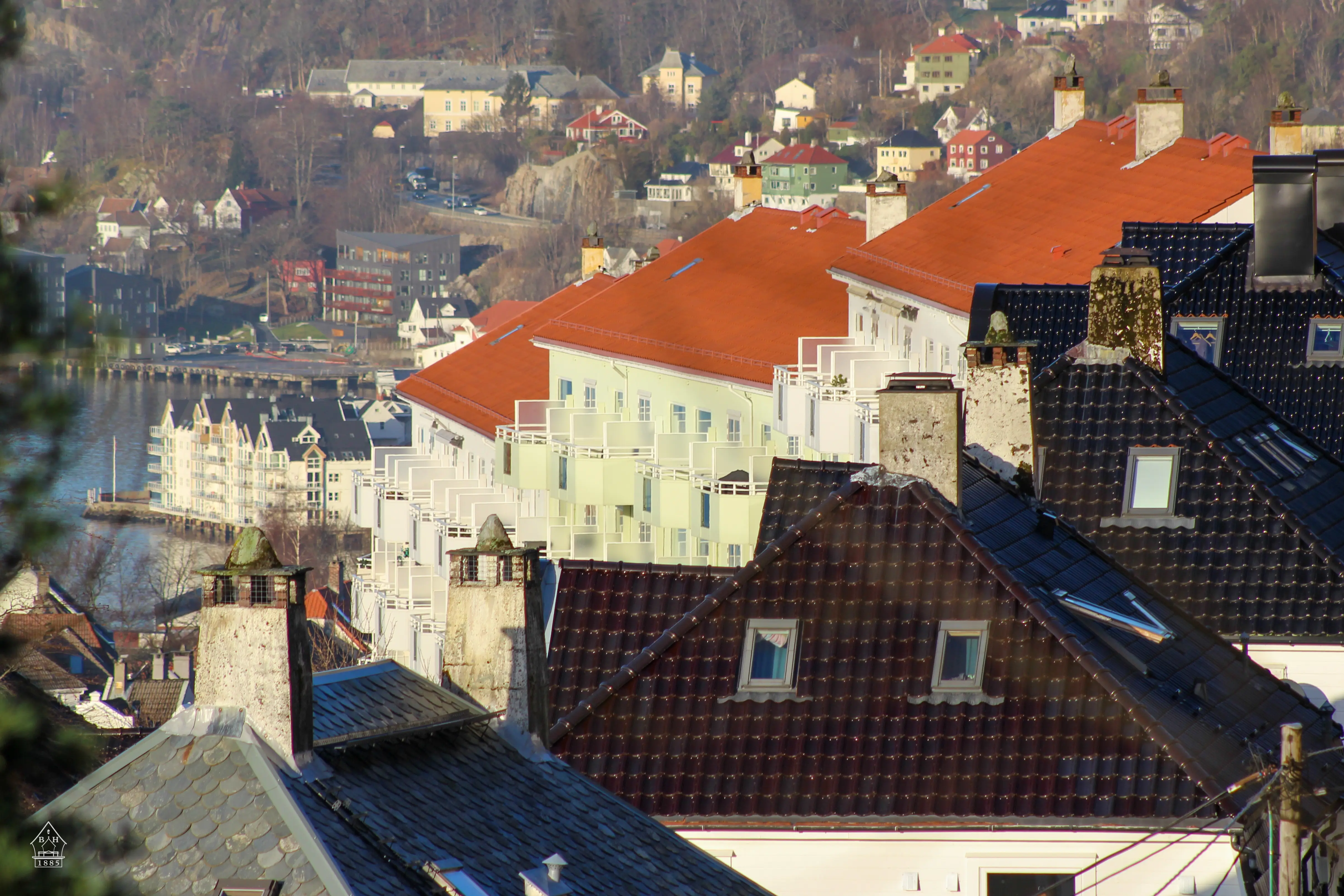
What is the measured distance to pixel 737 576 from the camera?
59.4 feet

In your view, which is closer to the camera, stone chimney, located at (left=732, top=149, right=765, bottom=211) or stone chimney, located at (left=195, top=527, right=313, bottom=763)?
stone chimney, located at (left=195, top=527, right=313, bottom=763)

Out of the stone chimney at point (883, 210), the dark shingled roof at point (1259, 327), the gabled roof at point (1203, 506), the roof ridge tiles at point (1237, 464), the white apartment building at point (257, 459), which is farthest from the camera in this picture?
the white apartment building at point (257, 459)

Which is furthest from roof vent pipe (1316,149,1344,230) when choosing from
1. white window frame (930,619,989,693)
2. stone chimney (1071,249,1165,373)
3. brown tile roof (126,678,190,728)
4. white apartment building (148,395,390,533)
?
white apartment building (148,395,390,533)

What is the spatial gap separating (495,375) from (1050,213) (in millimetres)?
19918

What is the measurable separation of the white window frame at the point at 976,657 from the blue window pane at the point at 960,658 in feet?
0.03

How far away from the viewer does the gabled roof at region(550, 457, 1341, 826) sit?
16891 millimetres

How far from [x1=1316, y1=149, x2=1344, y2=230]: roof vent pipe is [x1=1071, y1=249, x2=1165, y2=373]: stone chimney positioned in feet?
32.0

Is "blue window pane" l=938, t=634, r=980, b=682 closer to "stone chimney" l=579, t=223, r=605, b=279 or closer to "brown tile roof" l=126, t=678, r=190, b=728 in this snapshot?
"brown tile roof" l=126, t=678, r=190, b=728

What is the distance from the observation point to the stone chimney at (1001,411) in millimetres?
21844

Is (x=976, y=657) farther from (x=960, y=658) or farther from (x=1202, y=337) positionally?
(x=1202, y=337)

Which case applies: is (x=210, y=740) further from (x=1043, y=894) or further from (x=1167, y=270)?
(x=1167, y=270)

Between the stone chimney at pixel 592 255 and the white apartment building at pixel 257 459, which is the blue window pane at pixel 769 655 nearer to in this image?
the stone chimney at pixel 592 255

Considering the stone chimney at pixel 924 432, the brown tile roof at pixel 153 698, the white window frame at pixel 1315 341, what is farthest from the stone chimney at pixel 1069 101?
the stone chimney at pixel 924 432

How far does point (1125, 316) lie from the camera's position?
23.4 metres
